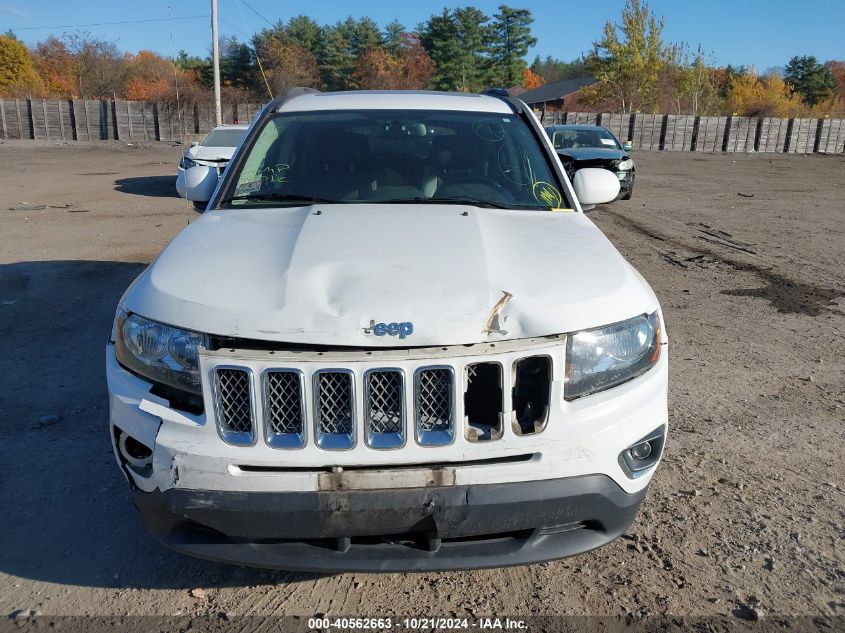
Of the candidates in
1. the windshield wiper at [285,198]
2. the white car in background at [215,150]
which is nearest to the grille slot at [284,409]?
the windshield wiper at [285,198]

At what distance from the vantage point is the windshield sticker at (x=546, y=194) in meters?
3.43

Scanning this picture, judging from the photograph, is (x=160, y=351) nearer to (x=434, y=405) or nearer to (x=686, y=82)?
(x=434, y=405)

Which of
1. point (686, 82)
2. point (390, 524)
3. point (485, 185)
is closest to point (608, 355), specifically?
point (390, 524)

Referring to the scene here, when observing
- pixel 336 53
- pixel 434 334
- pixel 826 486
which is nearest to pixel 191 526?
pixel 434 334

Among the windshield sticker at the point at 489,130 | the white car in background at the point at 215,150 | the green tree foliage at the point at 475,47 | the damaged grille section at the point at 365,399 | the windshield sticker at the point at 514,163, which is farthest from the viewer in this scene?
the green tree foliage at the point at 475,47

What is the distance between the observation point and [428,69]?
2744 inches

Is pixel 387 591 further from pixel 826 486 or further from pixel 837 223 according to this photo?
pixel 837 223

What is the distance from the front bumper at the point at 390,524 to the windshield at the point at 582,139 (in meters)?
14.4

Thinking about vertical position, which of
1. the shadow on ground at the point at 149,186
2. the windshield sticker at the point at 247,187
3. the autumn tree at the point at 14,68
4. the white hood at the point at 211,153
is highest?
the autumn tree at the point at 14,68

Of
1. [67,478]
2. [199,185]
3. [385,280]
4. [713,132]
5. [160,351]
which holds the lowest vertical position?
[67,478]

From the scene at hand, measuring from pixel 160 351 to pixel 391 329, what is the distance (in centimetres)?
80

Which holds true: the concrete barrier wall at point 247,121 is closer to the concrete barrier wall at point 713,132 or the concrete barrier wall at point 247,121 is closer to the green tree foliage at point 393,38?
the concrete barrier wall at point 713,132

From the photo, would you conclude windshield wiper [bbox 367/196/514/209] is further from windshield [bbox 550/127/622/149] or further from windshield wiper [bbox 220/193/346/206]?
windshield [bbox 550/127/622/149]

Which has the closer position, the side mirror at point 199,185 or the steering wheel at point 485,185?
the steering wheel at point 485,185
